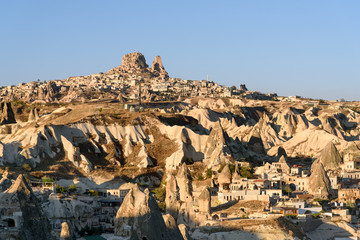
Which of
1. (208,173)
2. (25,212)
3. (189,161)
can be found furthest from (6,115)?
(25,212)

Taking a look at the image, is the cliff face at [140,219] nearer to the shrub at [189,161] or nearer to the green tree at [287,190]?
A: the green tree at [287,190]

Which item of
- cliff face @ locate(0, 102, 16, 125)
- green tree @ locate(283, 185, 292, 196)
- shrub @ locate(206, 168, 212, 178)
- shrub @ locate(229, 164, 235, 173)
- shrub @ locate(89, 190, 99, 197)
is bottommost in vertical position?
shrub @ locate(89, 190, 99, 197)

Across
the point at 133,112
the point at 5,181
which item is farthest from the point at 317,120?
the point at 5,181

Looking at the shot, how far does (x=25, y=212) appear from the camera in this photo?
34281 millimetres

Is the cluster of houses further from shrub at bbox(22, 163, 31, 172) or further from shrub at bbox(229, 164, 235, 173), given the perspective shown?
shrub at bbox(22, 163, 31, 172)

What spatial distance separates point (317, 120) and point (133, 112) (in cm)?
5229

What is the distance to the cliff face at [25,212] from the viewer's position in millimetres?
33156

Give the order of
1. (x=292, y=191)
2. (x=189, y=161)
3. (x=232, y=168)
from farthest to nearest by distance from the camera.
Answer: (x=189, y=161) < (x=232, y=168) < (x=292, y=191)

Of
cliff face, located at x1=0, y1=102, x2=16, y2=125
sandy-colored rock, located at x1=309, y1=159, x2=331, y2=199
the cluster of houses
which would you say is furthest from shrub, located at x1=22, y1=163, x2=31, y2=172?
sandy-colored rock, located at x1=309, y1=159, x2=331, y2=199

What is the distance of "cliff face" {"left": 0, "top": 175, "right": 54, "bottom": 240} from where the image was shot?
33156mm

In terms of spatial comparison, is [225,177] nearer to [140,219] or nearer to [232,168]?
[232,168]

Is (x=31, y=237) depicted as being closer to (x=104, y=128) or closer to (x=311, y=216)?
(x=311, y=216)

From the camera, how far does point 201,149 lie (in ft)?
412

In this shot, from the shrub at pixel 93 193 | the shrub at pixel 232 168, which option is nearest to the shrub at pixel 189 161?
the shrub at pixel 232 168
